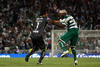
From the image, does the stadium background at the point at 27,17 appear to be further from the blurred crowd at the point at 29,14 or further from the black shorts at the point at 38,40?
the black shorts at the point at 38,40

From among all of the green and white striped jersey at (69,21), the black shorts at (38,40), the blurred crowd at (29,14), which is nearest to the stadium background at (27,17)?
the blurred crowd at (29,14)

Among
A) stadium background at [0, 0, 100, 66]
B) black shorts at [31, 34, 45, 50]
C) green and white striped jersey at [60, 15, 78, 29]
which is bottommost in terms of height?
stadium background at [0, 0, 100, 66]

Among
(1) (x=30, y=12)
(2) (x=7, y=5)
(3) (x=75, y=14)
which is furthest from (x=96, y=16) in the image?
(2) (x=7, y=5)

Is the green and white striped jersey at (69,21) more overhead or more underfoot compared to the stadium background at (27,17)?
more overhead

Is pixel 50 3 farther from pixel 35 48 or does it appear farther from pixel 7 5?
pixel 35 48

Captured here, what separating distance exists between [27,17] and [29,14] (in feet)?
1.56

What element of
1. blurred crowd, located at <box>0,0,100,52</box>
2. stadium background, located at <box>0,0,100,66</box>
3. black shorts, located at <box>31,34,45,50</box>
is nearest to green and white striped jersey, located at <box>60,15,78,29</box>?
black shorts, located at <box>31,34,45,50</box>

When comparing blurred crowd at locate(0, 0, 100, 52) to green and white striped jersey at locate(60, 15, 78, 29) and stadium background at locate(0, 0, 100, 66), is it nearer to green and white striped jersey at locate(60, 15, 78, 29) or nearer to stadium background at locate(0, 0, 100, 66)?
stadium background at locate(0, 0, 100, 66)

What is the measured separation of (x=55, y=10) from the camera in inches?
1196

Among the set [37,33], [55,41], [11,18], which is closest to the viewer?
[37,33]

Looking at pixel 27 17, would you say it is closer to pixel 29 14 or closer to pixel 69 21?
pixel 29 14

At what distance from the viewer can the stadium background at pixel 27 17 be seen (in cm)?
2675

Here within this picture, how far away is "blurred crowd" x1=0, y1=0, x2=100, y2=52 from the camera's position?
90.6 ft

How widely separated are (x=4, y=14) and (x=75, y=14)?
6403 mm
